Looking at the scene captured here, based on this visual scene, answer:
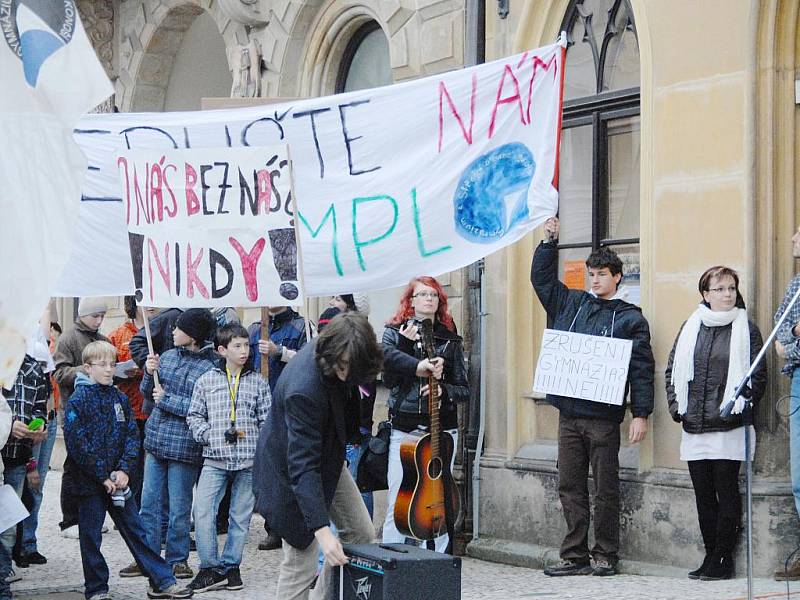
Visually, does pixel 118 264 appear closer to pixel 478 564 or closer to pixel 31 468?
pixel 31 468

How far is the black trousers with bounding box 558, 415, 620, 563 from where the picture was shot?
8633 mm

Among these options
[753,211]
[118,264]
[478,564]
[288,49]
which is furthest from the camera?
[288,49]

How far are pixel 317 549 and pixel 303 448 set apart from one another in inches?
22.0

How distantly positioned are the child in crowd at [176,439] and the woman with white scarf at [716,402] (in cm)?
315

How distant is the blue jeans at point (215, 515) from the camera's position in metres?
8.75

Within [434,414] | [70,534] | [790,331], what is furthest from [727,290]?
[70,534]

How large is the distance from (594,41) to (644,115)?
101 centimetres

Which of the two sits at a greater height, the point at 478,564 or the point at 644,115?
the point at 644,115

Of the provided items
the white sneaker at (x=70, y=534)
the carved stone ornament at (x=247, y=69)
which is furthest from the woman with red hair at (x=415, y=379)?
the carved stone ornament at (x=247, y=69)

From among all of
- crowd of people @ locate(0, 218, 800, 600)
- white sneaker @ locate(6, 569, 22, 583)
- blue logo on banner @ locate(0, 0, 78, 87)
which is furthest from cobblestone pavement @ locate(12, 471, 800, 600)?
blue logo on banner @ locate(0, 0, 78, 87)

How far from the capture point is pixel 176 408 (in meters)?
9.02

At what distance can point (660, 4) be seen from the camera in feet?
29.1

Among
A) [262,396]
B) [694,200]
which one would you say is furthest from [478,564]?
[694,200]

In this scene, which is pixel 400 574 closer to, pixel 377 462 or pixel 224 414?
pixel 377 462
